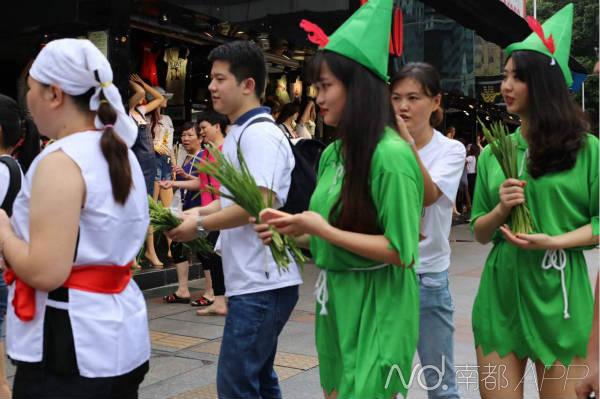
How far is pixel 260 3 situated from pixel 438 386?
20.7ft

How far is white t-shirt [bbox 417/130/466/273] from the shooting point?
3490mm

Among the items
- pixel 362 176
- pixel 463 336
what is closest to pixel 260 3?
pixel 463 336

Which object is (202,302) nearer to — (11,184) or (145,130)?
(145,130)

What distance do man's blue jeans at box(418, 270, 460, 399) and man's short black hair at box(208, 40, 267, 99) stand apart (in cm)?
123

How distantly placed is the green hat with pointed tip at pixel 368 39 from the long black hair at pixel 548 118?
843 mm

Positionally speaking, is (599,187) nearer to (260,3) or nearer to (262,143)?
(262,143)

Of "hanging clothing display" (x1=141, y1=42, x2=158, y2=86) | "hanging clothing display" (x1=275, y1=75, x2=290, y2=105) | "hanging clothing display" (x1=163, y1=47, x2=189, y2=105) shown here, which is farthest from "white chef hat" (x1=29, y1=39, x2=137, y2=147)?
"hanging clothing display" (x1=275, y1=75, x2=290, y2=105)

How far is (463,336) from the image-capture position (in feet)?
20.9

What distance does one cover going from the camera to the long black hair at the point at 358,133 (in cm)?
251

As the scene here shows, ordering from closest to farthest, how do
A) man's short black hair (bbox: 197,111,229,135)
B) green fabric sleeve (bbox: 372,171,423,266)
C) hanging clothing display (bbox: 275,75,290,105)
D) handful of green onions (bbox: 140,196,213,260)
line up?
1. green fabric sleeve (bbox: 372,171,423,266)
2. handful of green onions (bbox: 140,196,213,260)
3. man's short black hair (bbox: 197,111,229,135)
4. hanging clothing display (bbox: 275,75,290,105)

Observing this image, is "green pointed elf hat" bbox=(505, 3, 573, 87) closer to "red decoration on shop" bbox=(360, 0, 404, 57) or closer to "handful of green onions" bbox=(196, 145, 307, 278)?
"handful of green onions" bbox=(196, 145, 307, 278)

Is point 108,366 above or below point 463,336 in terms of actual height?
above

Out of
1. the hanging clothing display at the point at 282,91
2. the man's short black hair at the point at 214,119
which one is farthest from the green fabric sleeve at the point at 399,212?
the hanging clothing display at the point at 282,91

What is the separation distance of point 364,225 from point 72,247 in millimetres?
970
